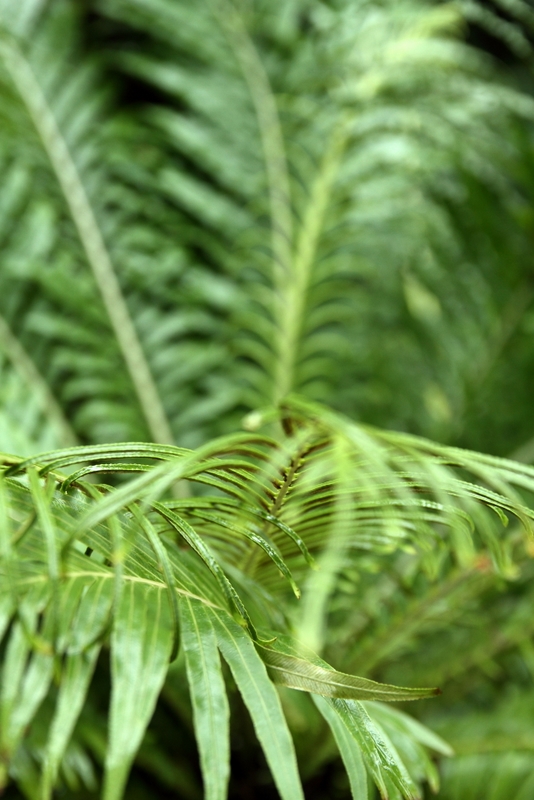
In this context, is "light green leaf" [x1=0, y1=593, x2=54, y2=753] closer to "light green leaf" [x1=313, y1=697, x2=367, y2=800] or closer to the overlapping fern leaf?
the overlapping fern leaf

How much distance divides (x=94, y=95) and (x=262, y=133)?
0.25 m

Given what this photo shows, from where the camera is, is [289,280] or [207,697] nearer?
[207,697]

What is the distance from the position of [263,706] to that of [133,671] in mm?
47

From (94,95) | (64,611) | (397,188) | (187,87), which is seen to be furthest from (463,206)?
(64,611)

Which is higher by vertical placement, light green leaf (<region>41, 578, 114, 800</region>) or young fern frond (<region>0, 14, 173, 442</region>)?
young fern frond (<region>0, 14, 173, 442</region>)

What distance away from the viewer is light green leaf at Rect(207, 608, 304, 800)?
0.22 m

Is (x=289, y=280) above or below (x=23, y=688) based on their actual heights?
above

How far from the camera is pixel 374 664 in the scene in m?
0.64

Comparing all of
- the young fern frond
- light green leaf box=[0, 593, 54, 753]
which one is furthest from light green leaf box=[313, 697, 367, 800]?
the young fern frond

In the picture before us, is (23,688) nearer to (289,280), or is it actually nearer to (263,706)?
(263,706)

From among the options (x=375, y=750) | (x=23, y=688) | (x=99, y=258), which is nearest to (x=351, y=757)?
(x=375, y=750)

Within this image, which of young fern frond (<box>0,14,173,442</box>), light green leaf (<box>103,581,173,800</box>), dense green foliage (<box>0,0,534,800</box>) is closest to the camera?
light green leaf (<box>103,581,173,800</box>)

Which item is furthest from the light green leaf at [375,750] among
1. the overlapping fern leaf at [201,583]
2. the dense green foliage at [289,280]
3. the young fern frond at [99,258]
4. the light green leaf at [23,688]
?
the young fern frond at [99,258]

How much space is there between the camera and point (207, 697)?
24 cm
